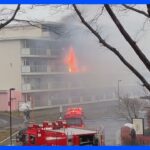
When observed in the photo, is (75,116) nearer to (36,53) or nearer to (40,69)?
(40,69)

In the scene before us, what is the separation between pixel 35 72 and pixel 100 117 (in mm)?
4091

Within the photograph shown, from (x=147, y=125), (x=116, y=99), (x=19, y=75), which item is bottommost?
(x=147, y=125)

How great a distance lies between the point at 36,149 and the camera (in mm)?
3709

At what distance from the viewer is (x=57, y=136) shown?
1328cm

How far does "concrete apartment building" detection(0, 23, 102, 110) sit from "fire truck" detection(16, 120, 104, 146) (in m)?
1.31

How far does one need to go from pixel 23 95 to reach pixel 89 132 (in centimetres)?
957

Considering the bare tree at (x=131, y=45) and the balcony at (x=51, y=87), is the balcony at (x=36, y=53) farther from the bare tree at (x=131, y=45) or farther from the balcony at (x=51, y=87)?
the bare tree at (x=131, y=45)

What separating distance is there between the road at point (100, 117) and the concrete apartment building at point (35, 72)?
2.35 ft

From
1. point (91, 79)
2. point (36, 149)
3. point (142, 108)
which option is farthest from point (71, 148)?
point (142, 108)

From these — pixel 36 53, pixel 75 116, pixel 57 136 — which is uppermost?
pixel 36 53

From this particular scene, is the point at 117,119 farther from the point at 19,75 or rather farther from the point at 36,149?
the point at 36,149

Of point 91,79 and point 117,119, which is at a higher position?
point 91,79

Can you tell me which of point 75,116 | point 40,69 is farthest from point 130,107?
point 40,69

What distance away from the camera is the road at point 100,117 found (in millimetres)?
Answer: 17938
